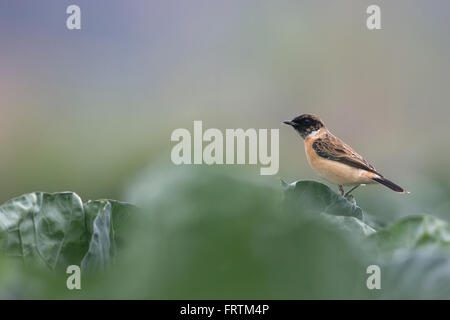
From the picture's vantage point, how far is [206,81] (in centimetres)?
1112

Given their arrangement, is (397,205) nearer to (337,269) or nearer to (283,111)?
(337,269)

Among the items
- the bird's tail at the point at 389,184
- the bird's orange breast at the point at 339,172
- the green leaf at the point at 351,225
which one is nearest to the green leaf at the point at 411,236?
the green leaf at the point at 351,225

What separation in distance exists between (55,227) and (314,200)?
19.6 inches

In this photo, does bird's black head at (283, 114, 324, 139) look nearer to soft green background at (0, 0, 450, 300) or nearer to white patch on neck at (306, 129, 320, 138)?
white patch on neck at (306, 129, 320, 138)

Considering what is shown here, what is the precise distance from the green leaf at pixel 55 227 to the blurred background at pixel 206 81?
134 inches

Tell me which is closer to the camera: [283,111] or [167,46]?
[283,111]

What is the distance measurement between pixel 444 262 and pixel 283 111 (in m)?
8.48

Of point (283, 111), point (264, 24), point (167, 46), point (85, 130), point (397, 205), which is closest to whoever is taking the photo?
point (397, 205)

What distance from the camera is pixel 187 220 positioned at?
688 mm

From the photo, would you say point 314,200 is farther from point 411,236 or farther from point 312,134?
point 312,134

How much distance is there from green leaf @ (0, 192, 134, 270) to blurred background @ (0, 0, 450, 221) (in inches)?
134

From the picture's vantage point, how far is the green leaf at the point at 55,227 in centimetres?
118
